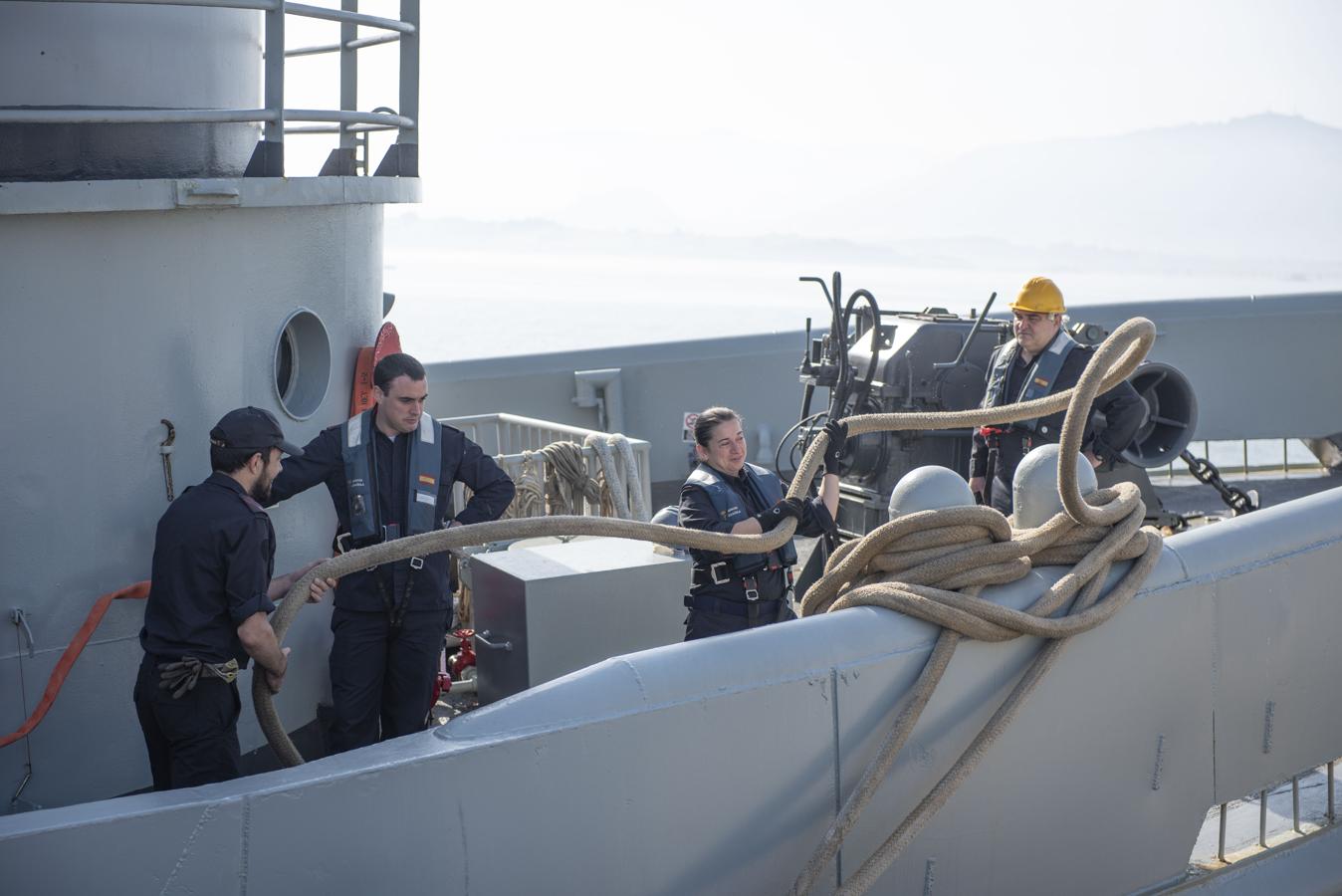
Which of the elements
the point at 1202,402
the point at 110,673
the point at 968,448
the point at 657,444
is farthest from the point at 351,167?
the point at 1202,402

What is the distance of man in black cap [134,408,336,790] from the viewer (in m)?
3.02

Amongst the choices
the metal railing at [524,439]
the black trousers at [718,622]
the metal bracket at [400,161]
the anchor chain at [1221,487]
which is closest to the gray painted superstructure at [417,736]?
the metal bracket at [400,161]

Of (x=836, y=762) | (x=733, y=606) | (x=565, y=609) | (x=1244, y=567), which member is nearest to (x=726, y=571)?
(x=733, y=606)

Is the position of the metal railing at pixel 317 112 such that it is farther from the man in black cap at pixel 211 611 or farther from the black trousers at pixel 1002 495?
the black trousers at pixel 1002 495

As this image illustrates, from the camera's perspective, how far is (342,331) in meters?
4.32

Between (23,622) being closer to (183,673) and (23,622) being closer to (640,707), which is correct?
(183,673)

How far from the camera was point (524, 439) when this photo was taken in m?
8.58

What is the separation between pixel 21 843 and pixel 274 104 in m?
2.13

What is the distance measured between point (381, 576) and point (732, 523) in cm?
100

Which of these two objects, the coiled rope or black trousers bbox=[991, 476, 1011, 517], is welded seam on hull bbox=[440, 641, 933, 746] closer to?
the coiled rope

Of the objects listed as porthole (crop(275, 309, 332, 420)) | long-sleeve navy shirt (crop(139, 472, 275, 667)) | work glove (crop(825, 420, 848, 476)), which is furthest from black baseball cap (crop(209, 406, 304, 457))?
work glove (crop(825, 420, 848, 476))

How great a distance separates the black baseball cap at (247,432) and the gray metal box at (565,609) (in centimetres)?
114

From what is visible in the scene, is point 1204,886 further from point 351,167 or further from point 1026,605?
point 351,167

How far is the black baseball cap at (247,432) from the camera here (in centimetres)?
310
